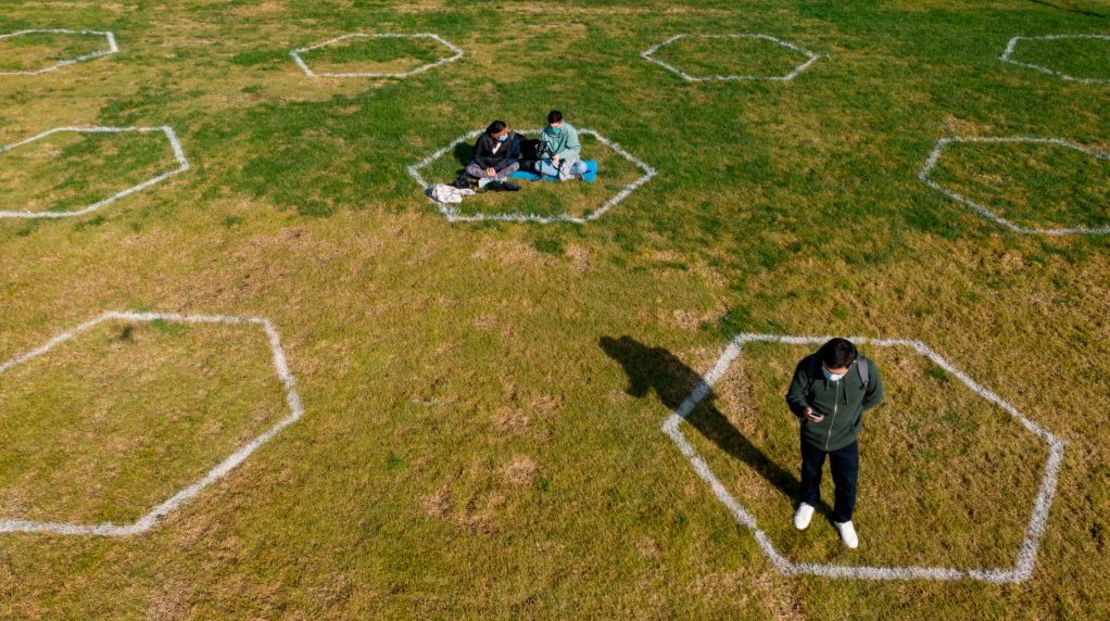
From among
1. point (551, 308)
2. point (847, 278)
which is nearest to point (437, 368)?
point (551, 308)

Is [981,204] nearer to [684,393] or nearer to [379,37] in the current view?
[684,393]

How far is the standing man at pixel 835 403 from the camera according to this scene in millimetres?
5919

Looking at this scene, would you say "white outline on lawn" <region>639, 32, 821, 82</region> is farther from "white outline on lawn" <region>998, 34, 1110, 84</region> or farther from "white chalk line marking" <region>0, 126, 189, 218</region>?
"white chalk line marking" <region>0, 126, 189, 218</region>

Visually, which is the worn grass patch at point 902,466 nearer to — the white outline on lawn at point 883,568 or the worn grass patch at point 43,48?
the white outline on lawn at point 883,568

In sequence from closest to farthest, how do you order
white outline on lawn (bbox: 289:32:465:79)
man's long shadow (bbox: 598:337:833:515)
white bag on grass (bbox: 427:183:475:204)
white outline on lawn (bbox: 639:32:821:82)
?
man's long shadow (bbox: 598:337:833:515), white bag on grass (bbox: 427:183:475:204), white outline on lawn (bbox: 639:32:821:82), white outline on lawn (bbox: 289:32:465:79)

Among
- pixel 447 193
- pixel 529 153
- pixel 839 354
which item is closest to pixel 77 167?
pixel 447 193

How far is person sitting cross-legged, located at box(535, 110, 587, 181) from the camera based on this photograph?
1247 cm

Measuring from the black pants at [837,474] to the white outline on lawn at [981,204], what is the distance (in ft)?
24.5

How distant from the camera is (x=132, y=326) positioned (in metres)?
9.34

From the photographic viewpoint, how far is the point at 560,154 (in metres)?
12.6

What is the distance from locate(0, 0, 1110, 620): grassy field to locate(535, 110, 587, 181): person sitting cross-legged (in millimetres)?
324

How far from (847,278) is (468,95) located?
10448mm

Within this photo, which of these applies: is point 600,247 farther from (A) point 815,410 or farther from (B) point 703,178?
(A) point 815,410

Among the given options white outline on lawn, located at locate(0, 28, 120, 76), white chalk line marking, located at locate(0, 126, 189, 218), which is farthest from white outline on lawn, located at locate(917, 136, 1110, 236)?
white outline on lawn, located at locate(0, 28, 120, 76)
